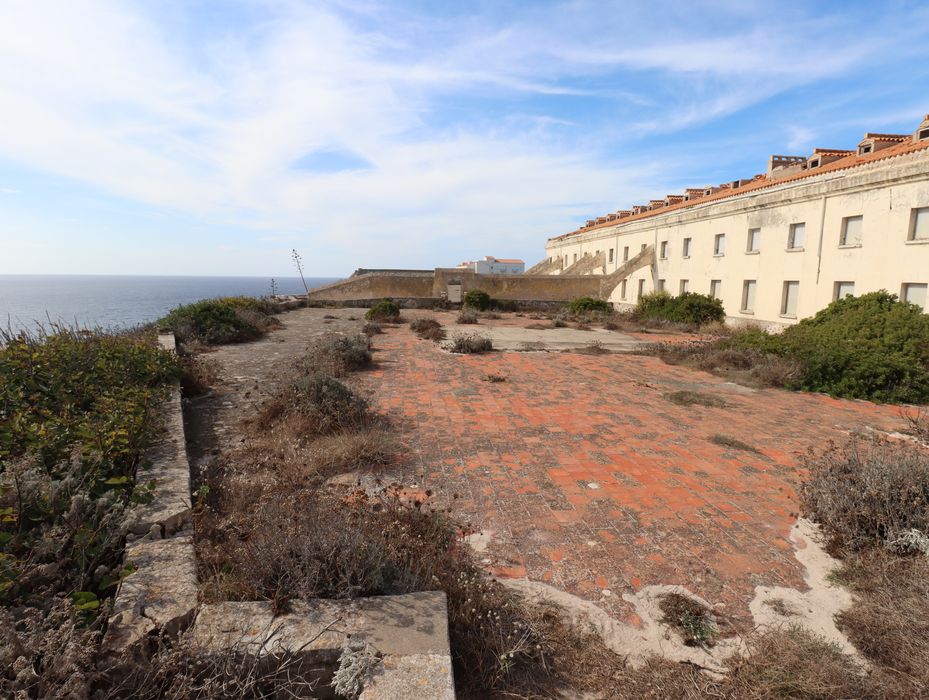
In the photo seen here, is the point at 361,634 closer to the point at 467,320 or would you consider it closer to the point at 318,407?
the point at 318,407

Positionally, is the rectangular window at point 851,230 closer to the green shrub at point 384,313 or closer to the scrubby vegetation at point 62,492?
the green shrub at point 384,313

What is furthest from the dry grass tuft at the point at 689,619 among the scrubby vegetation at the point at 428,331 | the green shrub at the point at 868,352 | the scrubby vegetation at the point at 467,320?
the scrubby vegetation at the point at 467,320

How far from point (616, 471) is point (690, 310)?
56.3 ft

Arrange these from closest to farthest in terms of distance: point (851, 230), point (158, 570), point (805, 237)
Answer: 1. point (158, 570)
2. point (851, 230)
3. point (805, 237)

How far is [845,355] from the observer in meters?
9.19

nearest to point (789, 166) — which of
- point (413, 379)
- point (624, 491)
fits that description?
point (413, 379)

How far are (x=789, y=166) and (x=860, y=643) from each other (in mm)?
26625

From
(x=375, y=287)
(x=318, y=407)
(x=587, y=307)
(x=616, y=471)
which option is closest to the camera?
(x=616, y=471)

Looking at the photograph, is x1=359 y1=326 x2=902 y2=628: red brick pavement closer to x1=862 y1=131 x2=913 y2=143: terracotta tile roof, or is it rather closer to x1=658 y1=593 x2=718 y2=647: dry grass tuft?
x1=658 y1=593 x2=718 y2=647: dry grass tuft

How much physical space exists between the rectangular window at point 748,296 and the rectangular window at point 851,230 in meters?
4.02

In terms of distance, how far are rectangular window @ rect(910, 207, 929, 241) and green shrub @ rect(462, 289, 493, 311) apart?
1525 centimetres

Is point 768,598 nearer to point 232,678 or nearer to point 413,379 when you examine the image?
point 232,678

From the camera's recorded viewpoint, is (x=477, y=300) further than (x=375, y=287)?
No

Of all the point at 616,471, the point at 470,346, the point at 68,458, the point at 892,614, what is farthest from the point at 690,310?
the point at 68,458
